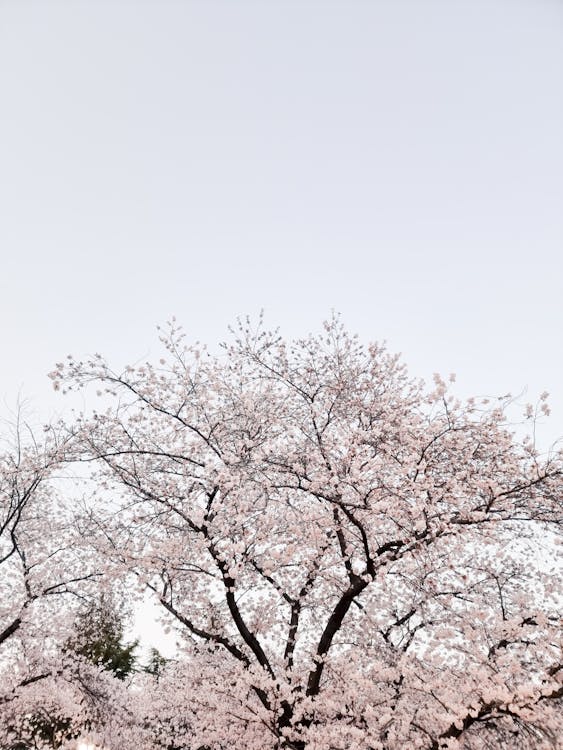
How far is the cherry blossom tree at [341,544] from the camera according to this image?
18.7 feet

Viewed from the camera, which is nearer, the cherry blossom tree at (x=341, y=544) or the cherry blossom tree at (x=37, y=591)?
the cherry blossom tree at (x=341, y=544)

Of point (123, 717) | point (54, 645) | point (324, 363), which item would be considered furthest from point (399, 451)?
point (123, 717)

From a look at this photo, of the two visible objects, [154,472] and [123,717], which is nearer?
[154,472]

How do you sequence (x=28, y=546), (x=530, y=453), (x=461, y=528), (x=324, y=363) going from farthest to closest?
1. (x=28, y=546)
2. (x=324, y=363)
3. (x=530, y=453)
4. (x=461, y=528)

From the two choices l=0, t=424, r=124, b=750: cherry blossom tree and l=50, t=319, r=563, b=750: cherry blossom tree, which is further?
l=0, t=424, r=124, b=750: cherry blossom tree

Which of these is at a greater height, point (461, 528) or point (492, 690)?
point (461, 528)

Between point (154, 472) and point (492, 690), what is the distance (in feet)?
18.2

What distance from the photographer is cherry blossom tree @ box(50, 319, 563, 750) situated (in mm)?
5715

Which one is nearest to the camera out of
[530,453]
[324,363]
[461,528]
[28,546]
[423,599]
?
[461,528]

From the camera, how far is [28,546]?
36.8 ft

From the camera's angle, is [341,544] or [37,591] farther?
[37,591]

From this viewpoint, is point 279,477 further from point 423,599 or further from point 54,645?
point 54,645

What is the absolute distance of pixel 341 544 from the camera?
6.86m

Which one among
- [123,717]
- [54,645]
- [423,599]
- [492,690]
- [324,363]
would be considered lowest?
[123,717]
